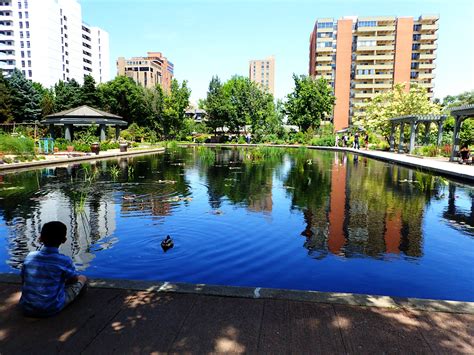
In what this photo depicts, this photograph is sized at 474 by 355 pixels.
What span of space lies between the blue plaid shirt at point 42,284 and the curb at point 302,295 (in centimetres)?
73

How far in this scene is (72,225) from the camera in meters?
8.55

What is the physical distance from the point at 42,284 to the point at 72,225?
206 inches

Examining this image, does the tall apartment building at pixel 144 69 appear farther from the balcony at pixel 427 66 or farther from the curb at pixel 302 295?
the curb at pixel 302 295

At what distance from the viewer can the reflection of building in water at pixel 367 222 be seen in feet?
23.6

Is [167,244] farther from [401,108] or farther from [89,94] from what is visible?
[89,94]

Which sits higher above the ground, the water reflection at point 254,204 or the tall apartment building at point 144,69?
the tall apartment building at point 144,69

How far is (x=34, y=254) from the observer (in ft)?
12.2

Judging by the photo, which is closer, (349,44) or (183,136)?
(183,136)

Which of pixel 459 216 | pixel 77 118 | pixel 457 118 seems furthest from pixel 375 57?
pixel 459 216

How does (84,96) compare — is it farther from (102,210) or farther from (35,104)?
(102,210)

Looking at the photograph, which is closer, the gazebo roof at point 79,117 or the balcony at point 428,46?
the gazebo roof at point 79,117

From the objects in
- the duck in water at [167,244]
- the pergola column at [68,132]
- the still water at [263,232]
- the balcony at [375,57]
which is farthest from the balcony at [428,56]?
the duck in water at [167,244]

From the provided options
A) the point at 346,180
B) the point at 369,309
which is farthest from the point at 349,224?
the point at 346,180

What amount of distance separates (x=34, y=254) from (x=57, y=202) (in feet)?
26.3
